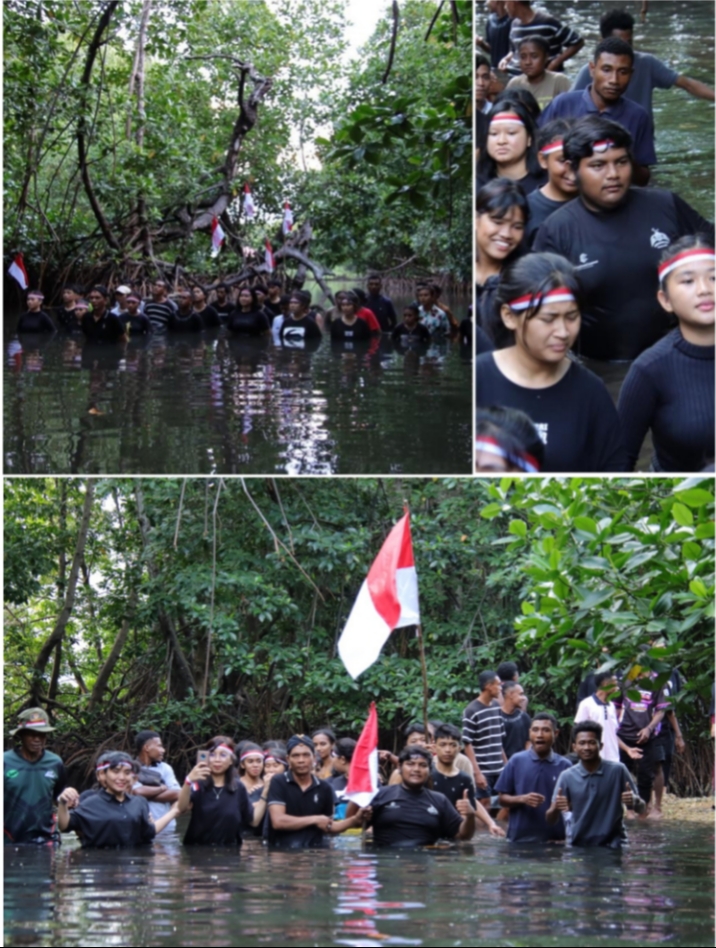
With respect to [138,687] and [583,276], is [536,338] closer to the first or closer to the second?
[583,276]

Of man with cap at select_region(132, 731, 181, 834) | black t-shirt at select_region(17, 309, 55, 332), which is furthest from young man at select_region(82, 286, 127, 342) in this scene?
man with cap at select_region(132, 731, 181, 834)

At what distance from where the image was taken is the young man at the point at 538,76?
6.43 m

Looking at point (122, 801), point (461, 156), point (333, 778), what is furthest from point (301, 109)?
point (122, 801)

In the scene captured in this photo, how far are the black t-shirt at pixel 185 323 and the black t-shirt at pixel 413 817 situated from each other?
24.2ft

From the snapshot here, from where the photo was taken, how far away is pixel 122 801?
266 inches

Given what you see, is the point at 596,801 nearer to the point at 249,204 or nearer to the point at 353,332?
the point at 353,332

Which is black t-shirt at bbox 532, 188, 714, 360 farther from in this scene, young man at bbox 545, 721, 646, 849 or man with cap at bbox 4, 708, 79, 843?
man with cap at bbox 4, 708, 79, 843

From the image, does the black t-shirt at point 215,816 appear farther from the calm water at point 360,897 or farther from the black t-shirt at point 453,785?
the black t-shirt at point 453,785

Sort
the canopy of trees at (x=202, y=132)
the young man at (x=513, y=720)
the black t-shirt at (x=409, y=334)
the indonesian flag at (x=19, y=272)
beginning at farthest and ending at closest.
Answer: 1. the indonesian flag at (x=19, y=272)
2. the black t-shirt at (x=409, y=334)
3. the canopy of trees at (x=202, y=132)
4. the young man at (x=513, y=720)

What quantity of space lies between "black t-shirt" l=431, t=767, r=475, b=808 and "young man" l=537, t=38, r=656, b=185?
303 centimetres

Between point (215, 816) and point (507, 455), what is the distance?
2251mm

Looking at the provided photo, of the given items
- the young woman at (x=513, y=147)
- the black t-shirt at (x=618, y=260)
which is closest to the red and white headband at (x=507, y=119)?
the young woman at (x=513, y=147)

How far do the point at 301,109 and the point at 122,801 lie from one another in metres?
7.52

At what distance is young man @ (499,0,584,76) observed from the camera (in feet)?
21.1
